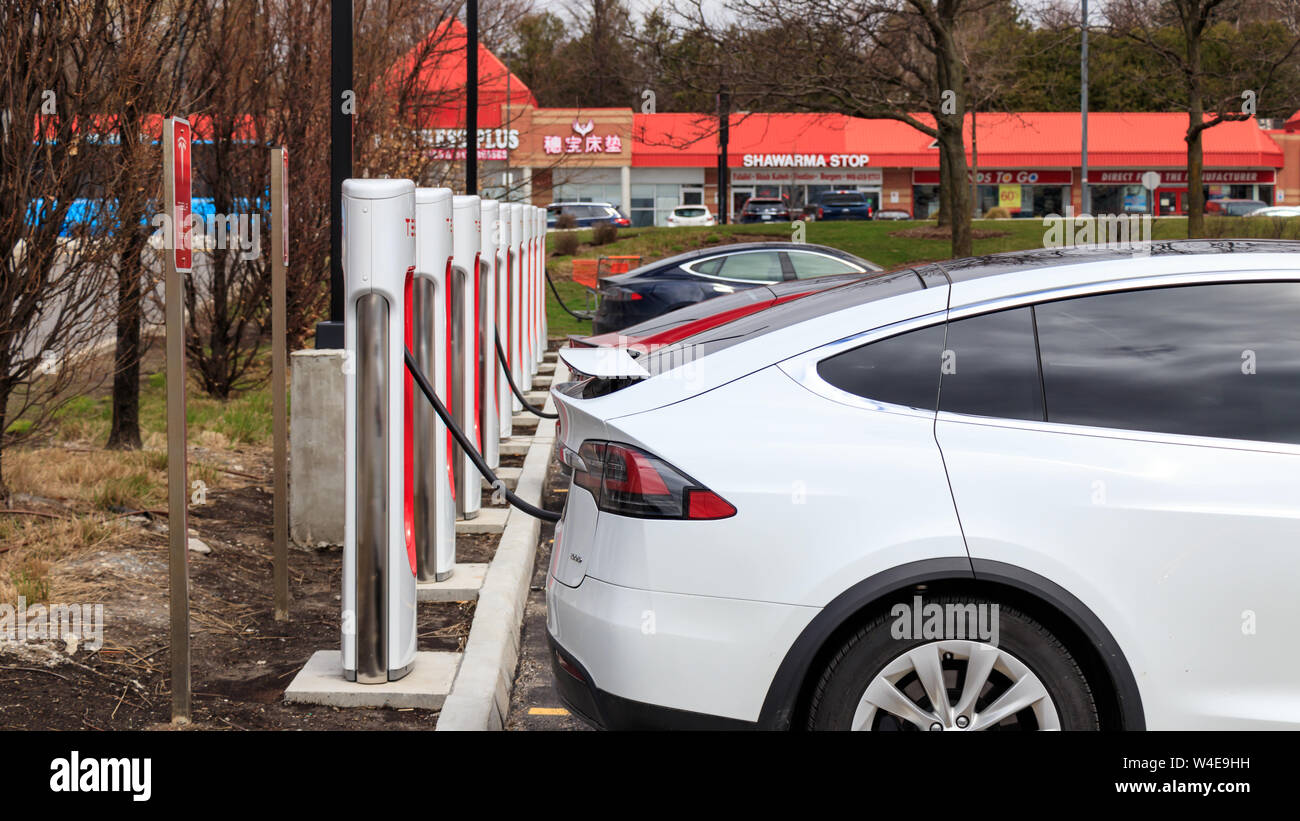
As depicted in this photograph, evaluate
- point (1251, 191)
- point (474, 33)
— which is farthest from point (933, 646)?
point (1251, 191)

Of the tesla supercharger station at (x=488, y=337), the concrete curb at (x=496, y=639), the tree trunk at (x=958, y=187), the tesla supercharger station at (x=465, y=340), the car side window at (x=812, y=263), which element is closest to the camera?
the concrete curb at (x=496, y=639)

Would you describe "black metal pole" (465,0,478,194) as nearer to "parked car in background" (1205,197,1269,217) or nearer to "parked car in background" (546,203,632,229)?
"parked car in background" (546,203,632,229)

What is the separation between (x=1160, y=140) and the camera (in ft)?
180

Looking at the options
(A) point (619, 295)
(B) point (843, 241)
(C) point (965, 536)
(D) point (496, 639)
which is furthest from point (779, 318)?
(B) point (843, 241)

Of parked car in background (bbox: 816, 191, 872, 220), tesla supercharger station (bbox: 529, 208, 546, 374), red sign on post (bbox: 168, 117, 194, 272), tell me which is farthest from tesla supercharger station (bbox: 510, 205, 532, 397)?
parked car in background (bbox: 816, 191, 872, 220)

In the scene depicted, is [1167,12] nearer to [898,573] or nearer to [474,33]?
[474,33]

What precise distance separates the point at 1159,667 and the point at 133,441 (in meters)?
7.94

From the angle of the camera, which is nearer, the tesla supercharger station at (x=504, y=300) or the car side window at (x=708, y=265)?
the tesla supercharger station at (x=504, y=300)

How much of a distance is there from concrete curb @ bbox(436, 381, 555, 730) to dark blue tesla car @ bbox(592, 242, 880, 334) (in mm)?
8049

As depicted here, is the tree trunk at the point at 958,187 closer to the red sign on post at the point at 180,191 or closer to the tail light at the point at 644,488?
the red sign on post at the point at 180,191

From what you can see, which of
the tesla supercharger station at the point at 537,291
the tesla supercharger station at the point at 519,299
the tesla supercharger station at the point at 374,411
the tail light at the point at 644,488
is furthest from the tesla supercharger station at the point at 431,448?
the tesla supercharger station at the point at 537,291

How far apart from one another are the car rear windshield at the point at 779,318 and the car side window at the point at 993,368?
28 centimetres

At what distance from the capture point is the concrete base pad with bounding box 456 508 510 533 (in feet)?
25.6

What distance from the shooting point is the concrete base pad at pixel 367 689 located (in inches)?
197
